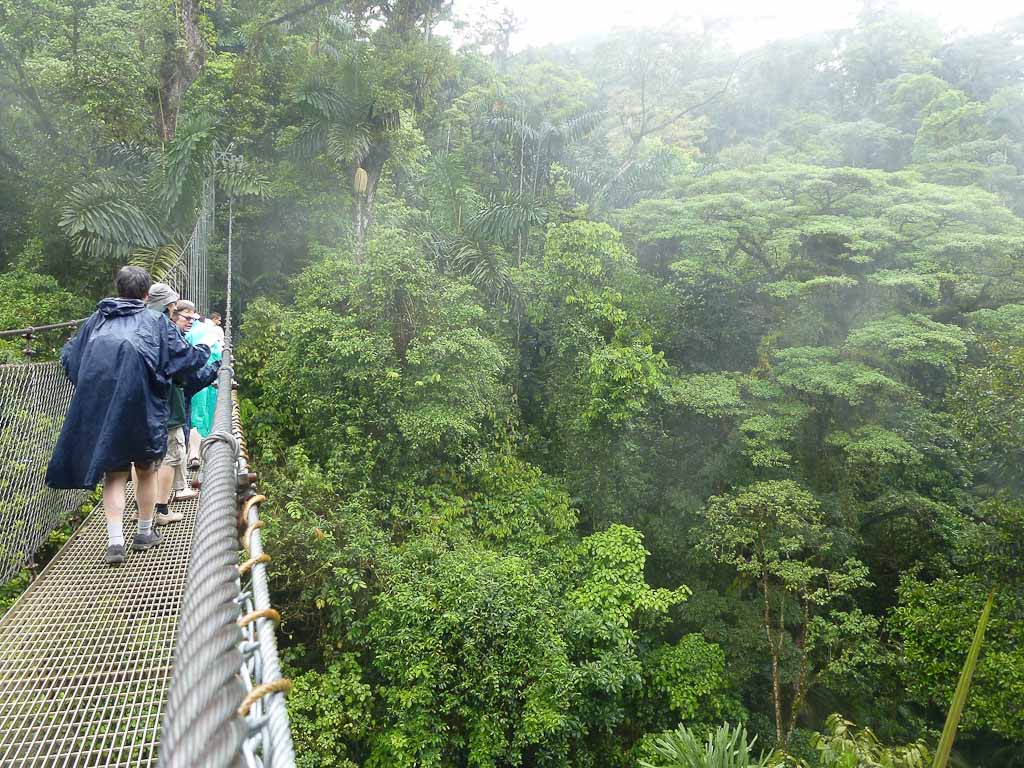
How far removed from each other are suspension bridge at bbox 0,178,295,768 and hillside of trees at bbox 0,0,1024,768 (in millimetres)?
2654

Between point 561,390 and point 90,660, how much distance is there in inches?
293

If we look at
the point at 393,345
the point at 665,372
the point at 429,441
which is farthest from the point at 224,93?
the point at 665,372

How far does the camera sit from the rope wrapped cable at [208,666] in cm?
48

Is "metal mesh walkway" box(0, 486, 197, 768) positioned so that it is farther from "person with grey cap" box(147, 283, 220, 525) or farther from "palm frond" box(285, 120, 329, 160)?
"palm frond" box(285, 120, 329, 160)

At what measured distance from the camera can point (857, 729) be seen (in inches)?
266

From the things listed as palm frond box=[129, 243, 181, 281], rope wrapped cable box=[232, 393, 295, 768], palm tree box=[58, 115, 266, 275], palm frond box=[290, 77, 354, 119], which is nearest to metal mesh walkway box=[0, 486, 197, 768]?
rope wrapped cable box=[232, 393, 295, 768]

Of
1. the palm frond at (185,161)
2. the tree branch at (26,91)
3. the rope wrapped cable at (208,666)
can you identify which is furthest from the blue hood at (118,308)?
the tree branch at (26,91)

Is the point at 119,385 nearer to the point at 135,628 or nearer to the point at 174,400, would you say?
the point at 174,400

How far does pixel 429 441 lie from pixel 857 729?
5.66 metres

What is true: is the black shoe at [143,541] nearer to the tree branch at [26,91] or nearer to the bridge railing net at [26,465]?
the bridge railing net at [26,465]

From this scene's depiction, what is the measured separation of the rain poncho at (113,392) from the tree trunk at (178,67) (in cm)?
635

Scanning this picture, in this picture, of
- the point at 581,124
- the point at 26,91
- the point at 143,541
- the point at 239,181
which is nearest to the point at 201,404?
the point at 143,541

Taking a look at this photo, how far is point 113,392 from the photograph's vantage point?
1805 mm

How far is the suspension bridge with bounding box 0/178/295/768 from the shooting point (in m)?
0.57
